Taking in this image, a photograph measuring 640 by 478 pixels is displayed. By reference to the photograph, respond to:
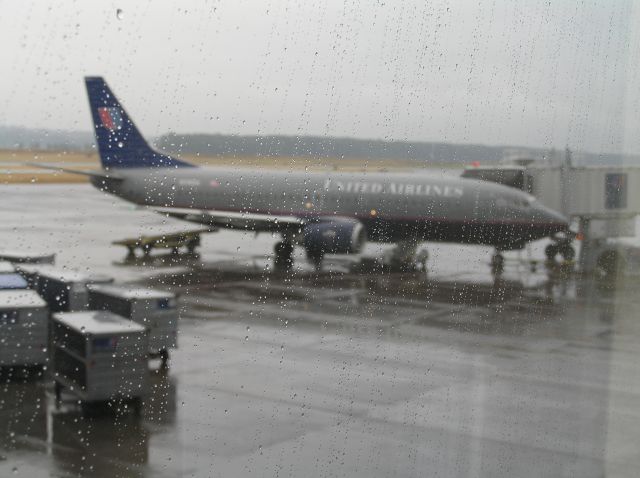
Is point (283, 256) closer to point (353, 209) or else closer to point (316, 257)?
point (316, 257)

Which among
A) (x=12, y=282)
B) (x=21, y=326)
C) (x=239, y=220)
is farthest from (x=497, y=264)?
(x=21, y=326)

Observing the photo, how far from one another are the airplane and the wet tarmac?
5.43 ft

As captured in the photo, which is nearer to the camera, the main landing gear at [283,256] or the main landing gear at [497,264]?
the main landing gear at [283,256]

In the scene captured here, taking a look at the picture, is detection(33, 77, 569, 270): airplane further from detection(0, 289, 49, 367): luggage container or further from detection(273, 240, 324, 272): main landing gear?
detection(0, 289, 49, 367): luggage container

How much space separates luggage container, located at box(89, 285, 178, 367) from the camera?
18.1 ft

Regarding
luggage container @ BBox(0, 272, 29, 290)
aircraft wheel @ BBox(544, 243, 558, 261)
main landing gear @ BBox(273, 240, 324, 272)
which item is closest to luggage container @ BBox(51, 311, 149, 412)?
luggage container @ BBox(0, 272, 29, 290)

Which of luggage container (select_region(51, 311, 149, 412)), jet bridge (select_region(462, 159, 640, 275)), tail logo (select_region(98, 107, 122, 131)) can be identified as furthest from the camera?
jet bridge (select_region(462, 159, 640, 275))

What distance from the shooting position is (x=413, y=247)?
11.6 meters

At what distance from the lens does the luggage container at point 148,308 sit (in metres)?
5.53

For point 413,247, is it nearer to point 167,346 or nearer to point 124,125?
point 167,346

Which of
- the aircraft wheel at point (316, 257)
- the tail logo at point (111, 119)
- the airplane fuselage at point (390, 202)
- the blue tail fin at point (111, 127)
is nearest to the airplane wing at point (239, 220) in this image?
the airplane fuselage at point (390, 202)

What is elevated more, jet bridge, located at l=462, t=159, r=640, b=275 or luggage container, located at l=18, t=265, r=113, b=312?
jet bridge, located at l=462, t=159, r=640, b=275

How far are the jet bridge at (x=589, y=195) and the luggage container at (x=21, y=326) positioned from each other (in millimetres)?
4720

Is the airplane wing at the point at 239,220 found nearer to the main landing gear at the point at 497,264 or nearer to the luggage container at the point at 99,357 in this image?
the main landing gear at the point at 497,264
